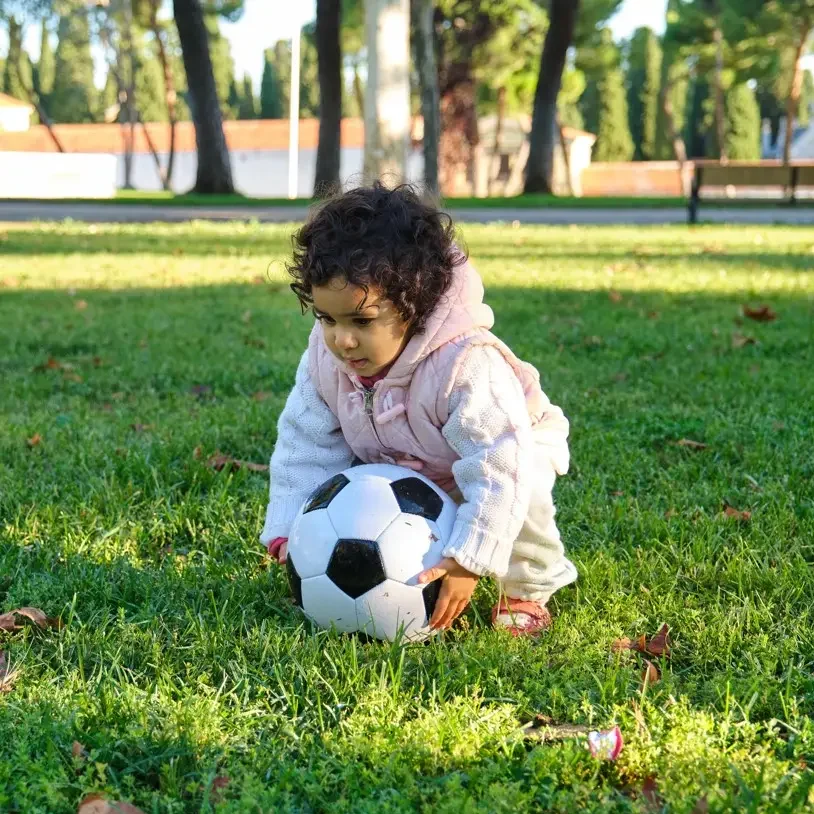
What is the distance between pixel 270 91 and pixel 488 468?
274 ft

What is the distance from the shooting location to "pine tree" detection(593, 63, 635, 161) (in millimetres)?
66875

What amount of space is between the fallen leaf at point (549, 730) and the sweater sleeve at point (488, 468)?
1.37 feet

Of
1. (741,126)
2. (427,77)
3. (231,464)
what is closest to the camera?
(231,464)

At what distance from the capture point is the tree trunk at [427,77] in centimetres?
2011

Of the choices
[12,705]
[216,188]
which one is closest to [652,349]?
[12,705]

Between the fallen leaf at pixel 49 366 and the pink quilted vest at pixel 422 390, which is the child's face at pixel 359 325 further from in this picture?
the fallen leaf at pixel 49 366

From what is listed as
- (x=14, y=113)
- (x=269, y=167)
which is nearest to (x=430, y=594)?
(x=269, y=167)

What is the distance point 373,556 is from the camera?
2650 mm

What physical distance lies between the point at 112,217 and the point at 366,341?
1845 centimetres

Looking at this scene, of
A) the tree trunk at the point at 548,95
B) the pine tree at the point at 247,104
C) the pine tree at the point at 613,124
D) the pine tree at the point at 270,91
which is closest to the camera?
the tree trunk at the point at 548,95

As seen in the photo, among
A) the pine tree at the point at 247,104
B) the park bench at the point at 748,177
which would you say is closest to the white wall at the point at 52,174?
the park bench at the point at 748,177

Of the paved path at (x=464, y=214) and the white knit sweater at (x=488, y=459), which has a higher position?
the paved path at (x=464, y=214)

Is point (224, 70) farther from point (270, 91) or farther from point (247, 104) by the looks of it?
point (247, 104)

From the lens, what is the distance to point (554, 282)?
9266 mm
